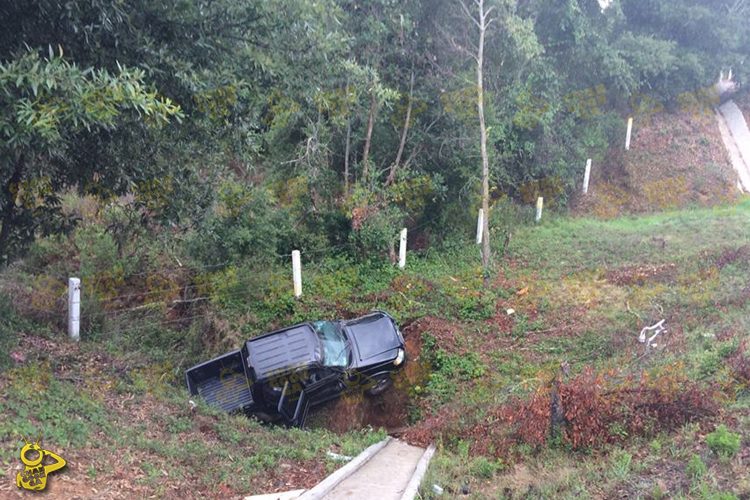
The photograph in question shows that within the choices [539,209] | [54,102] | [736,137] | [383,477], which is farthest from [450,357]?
[736,137]

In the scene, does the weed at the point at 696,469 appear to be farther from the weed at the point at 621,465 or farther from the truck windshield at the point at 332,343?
the truck windshield at the point at 332,343

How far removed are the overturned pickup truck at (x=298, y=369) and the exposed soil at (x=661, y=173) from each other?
40.7 ft

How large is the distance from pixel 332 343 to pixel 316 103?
509cm

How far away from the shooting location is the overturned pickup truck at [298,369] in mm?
9938

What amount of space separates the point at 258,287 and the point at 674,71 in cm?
2024

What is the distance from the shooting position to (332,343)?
10656mm

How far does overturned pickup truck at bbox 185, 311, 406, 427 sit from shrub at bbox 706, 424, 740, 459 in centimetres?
566

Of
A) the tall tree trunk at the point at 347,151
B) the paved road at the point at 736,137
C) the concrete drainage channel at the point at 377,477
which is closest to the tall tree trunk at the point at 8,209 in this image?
the concrete drainage channel at the point at 377,477

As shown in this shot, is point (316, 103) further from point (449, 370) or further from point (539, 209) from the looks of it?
point (539, 209)

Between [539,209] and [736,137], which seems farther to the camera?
[736,137]

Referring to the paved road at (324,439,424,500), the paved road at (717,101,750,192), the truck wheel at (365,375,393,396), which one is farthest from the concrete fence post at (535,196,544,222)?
Answer: the paved road at (324,439,424,500)

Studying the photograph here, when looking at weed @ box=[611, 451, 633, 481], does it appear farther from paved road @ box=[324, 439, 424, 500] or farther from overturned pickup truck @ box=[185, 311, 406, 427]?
overturned pickup truck @ box=[185, 311, 406, 427]

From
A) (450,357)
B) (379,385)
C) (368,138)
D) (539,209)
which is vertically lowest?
(379,385)

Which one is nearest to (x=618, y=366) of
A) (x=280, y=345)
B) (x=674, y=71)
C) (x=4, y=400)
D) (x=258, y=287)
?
(x=280, y=345)
